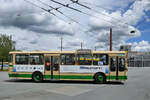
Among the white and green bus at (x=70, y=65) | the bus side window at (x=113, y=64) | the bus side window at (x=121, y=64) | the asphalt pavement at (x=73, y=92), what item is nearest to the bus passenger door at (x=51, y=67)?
the white and green bus at (x=70, y=65)

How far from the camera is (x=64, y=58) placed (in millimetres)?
13680

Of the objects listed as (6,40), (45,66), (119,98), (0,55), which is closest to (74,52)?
(45,66)

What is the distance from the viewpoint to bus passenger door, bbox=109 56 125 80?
12.9 m

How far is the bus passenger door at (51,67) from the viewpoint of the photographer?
13.5 meters

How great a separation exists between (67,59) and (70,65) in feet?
1.87

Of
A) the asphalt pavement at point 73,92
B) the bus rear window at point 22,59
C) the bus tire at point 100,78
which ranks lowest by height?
the asphalt pavement at point 73,92

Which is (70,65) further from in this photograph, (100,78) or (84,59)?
(100,78)

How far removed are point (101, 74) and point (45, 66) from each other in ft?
15.5

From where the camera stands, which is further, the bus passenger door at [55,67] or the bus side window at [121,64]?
the bus passenger door at [55,67]

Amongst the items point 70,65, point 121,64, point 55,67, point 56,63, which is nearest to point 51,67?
point 55,67

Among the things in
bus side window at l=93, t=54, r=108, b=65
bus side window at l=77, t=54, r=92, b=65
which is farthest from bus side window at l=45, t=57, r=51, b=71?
bus side window at l=93, t=54, r=108, b=65

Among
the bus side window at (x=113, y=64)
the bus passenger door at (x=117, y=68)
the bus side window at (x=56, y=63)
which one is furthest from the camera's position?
the bus side window at (x=56, y=63)

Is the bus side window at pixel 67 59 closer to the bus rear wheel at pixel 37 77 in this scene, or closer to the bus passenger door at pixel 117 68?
the bus rear wheel at pixel 37 77

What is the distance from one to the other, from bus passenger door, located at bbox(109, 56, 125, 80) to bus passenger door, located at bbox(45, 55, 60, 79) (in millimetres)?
4477
